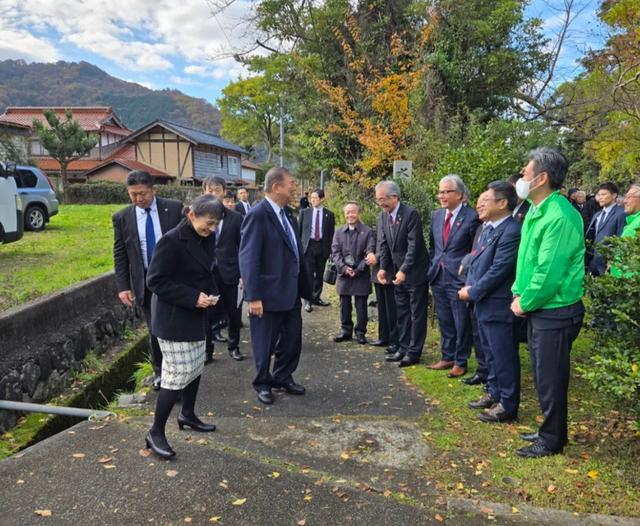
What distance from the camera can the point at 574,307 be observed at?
10.9 ft

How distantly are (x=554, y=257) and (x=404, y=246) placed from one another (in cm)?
260

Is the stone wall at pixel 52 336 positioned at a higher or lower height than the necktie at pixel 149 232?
lower

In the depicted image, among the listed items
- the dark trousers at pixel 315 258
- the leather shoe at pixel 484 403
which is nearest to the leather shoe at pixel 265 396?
the leather shoe at pixel 484 403

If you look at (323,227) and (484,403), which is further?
A: (323,227)

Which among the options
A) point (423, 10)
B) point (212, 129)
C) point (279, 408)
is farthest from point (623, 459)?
point (212, 129)

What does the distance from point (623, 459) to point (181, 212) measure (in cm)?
428

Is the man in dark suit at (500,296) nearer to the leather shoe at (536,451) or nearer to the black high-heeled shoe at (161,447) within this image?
the leather shoe at (536,451)

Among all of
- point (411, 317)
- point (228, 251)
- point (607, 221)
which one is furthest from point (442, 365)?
point (607, 221)

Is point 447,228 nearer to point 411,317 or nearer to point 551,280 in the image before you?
point 411,317

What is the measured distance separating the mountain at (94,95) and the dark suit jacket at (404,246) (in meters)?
72.6

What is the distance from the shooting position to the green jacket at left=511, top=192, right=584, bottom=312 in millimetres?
3201

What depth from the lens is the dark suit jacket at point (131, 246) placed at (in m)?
4.65

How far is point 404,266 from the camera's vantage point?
18.0 ft

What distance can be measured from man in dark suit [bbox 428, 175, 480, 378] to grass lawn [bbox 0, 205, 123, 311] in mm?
5151
